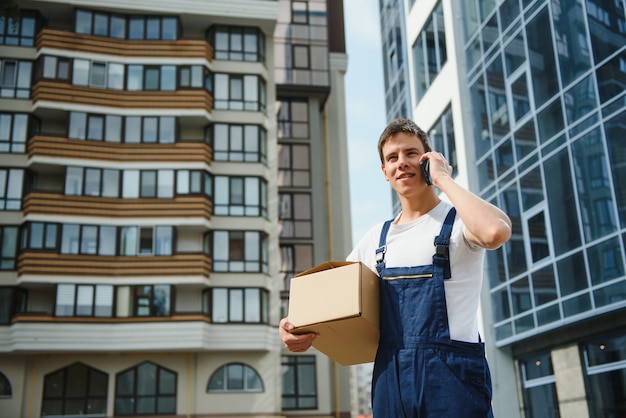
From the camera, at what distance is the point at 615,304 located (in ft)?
39.2

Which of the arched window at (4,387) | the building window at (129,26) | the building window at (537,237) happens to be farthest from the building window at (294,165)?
the building window at (537,237)

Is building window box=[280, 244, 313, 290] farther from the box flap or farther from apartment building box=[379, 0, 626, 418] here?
the box flap

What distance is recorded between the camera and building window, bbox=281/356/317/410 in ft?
116

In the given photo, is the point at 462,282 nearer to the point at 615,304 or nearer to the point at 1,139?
the point at 615,304

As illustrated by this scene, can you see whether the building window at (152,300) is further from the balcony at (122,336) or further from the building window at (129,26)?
the building window at (129,26)

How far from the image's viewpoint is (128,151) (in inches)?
1350

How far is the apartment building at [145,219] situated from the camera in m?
31.8

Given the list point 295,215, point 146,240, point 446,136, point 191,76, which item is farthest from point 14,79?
point 446,136

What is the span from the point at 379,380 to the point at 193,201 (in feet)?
102

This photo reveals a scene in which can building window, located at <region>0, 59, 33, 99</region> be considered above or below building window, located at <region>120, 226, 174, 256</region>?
above


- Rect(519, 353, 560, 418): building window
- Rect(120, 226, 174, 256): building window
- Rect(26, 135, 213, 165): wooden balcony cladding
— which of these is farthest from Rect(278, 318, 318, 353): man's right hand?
Rect(26, 135, 213, 165): wooden balcony cladding

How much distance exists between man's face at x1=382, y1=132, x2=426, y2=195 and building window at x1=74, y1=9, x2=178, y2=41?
34.4 m

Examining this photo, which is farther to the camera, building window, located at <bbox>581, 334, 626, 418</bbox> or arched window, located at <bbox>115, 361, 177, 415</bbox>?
arched window, located at <bbox>115, 361, 177, 415</bbox>

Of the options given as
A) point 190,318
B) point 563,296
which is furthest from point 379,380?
point 190,318
